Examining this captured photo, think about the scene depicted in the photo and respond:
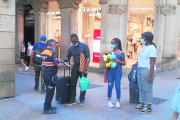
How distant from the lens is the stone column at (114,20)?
11.2 meters

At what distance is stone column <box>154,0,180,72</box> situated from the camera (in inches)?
457

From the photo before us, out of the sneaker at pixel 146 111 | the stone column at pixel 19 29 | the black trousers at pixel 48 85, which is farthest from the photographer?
the stone column at pixel 19 29

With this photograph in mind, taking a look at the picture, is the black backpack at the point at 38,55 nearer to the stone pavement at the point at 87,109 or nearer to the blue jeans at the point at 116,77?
the stone pavement at the point at 87,109

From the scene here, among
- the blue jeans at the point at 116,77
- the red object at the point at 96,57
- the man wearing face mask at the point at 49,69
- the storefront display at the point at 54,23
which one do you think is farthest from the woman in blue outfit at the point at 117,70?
the storefront display at the point at 54,23

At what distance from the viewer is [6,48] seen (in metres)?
6.44

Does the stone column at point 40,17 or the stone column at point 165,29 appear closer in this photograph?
the stone column at point 165,29

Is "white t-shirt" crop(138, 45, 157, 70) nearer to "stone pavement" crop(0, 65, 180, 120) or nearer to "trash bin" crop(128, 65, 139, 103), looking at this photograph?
"trash bin" crop(128, 65, 139, 103)

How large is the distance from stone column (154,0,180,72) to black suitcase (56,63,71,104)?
6.94 meters

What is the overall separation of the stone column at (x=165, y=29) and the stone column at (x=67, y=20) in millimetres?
4642

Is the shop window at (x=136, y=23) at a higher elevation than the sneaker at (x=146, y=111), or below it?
higher

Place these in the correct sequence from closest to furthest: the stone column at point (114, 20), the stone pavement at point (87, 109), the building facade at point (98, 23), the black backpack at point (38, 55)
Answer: the stone pavement at point (87, 109) → the black backpack at point (38, 55) → the stone column at point (114, 20) → the building facade at point (98, 23)

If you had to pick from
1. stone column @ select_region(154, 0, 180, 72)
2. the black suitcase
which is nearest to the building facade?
stone column @ select_region(154, 0, 180, 72)

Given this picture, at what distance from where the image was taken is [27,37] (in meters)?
17.7

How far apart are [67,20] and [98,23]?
2.00 metres
